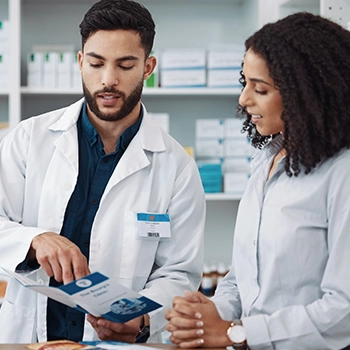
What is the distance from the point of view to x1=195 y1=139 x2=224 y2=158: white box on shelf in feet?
11.1

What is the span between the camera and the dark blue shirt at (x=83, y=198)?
178cm

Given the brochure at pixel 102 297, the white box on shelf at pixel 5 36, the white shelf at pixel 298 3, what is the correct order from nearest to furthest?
the brochure at pixel 102 297 → the white shelf at pixel 298 3 → the white box on shelf at pixel 5 36

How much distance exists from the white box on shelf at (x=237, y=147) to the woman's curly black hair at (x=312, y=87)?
2.04m

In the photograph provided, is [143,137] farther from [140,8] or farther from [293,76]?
[293,76]

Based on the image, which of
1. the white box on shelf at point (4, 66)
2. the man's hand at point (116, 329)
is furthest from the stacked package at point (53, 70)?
the man's hand at point (116, 329)

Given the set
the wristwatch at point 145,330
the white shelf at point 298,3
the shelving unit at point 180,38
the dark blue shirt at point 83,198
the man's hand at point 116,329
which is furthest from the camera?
the shelving unit at point 180,38

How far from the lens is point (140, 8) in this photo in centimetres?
192

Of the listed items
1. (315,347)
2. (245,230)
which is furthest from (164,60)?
(315,347)

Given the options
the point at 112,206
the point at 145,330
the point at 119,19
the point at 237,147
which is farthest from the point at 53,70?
the point at 145,330

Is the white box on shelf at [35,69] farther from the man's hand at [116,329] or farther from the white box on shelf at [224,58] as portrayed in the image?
the man's hand at [116,329]

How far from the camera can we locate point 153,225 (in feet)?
5.94

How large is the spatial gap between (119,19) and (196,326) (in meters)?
0.92

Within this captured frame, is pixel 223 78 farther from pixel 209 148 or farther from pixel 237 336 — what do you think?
pixel 237 336

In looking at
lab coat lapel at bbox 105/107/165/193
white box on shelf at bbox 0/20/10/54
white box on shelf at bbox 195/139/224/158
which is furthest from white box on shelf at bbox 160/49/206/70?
lab coat lapel at bbox 105/107/165/193
